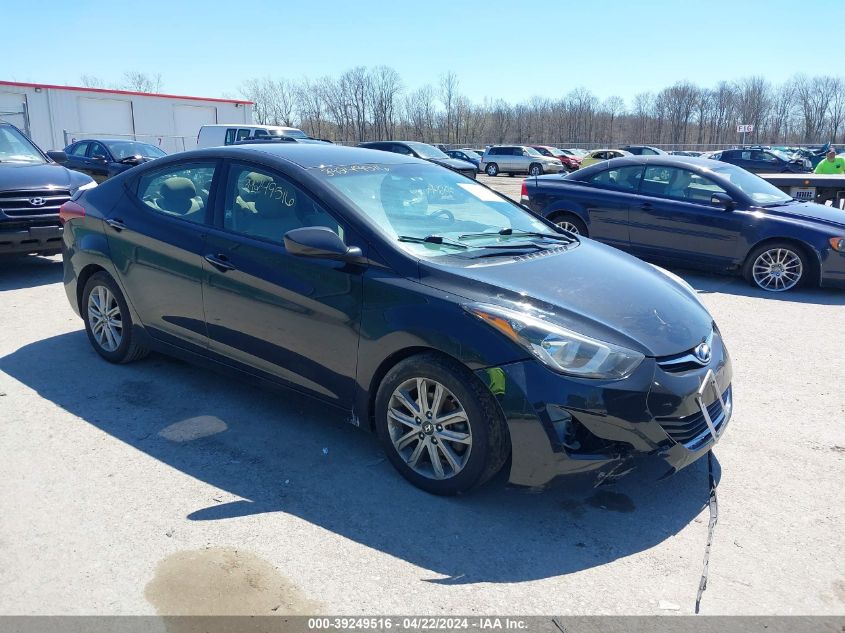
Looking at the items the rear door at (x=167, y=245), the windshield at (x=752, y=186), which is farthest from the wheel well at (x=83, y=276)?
the windshield at (x=752, y=186)

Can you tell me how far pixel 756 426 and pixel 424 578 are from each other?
268 cm

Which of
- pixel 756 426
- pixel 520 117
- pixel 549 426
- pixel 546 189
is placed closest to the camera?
pixel 549 426

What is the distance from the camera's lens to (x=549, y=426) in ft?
10.0

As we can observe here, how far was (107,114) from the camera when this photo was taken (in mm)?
32438

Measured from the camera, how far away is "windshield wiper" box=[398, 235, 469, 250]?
376 centimetres

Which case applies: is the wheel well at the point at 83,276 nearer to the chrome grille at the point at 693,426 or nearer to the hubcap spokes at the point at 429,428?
the hubcap spokes at the point at 429,428

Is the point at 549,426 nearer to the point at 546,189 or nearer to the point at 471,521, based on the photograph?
the point at 471,521

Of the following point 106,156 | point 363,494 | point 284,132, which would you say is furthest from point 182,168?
point 284,132

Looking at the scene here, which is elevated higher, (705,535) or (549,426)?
(549,426)

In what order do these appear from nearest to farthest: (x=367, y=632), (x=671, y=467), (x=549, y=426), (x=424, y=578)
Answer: (x=367, y=632)
(x=424, y=578)
(x=549, y=426)
(x=671, y=467)

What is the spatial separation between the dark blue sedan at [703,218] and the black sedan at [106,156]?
1087cm

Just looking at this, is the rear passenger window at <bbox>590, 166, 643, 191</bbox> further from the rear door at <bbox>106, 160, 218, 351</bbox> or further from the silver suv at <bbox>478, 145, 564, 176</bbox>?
the silver suv at <bbox>478, 145, 564, 176</bbox>

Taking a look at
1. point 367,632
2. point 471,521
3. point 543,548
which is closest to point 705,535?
point 543,548

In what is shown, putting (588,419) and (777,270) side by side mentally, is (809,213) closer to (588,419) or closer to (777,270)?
(777,270)
